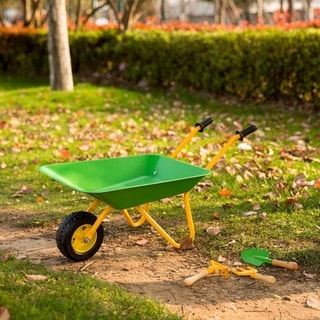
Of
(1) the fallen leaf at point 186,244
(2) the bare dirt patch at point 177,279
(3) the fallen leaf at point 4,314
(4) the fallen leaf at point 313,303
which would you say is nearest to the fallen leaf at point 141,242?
(2) the bare dirt patch at point 177,279

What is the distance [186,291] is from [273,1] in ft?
143

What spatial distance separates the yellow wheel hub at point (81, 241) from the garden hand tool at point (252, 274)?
3.22 ft

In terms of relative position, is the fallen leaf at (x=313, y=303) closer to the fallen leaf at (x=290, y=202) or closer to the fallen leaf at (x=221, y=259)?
the fallen leaf at (x=221, y=259)

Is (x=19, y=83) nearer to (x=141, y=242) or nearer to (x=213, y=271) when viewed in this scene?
(x=141, y=242)

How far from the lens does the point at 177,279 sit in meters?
4.24

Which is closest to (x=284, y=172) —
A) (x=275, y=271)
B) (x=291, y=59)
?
(x=275, y=271)

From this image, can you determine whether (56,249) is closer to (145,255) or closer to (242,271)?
(145,255)

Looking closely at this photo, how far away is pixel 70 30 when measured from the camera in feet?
55.6

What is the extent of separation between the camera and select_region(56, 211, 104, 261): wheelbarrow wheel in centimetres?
433

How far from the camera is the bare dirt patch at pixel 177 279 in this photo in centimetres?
381

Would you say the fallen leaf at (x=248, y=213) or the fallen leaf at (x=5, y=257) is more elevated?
the fallen leaf at (x=5, y=257)

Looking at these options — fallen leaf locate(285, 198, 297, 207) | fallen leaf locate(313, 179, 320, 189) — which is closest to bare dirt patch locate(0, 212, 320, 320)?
fallen leaf locate(285, 198, 297, 207)

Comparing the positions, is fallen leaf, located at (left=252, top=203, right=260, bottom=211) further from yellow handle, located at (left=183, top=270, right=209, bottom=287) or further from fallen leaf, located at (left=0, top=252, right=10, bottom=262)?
fallen leaf, located at (left=0, top=252, right=10, bottom=262)

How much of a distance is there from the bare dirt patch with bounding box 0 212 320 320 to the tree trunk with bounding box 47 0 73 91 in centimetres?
792
